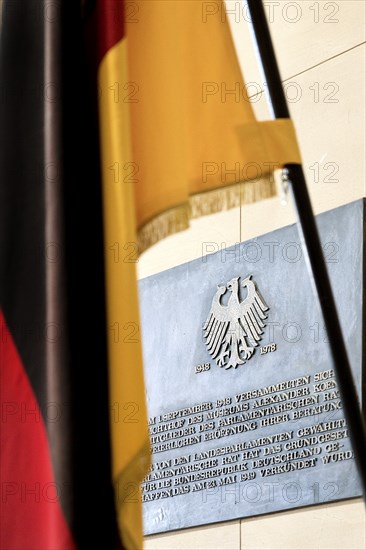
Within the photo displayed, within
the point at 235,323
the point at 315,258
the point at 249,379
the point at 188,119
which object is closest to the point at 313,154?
the point at 235,323

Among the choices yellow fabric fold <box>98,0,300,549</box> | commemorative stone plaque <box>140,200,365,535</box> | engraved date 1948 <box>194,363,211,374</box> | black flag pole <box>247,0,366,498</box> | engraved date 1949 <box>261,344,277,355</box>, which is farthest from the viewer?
engraved date 1948 <box>194,363,211,374</box>

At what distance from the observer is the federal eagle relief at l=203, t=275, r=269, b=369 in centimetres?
Result: 436

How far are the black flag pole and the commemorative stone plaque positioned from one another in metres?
1.93

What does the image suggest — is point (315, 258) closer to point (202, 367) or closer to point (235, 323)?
point (235, 323)

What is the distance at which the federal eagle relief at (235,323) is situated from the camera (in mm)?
4359

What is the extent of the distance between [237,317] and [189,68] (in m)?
2.31

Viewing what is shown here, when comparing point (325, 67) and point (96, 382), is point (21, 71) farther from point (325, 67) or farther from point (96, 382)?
point (325, 67)

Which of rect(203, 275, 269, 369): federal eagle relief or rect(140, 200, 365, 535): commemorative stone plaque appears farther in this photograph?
rect(203, 275, 269, 369): federal eagle relief

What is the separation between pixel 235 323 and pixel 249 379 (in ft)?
0.81

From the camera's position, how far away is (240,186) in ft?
6.64

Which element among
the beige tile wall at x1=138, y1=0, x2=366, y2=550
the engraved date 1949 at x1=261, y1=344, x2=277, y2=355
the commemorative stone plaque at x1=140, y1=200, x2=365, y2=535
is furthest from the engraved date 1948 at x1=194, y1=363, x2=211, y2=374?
the beige tile wall at x1=138, y1=0, x2=366, y2=550

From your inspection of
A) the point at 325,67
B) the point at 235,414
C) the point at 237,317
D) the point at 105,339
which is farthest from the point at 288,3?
the point at 105,339

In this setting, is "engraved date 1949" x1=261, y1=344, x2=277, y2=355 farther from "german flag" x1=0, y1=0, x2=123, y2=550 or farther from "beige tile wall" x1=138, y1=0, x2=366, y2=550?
"german flag" x1=0, y1=0, x2=123, y2=550

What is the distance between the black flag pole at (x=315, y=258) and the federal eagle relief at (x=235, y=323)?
2258mm
